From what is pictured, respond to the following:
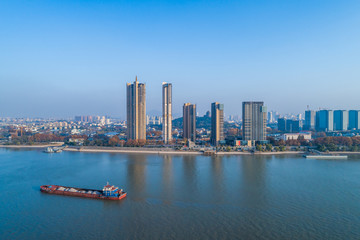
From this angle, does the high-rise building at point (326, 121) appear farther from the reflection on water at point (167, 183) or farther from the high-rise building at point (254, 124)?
the reflection on water at point (167, 183)

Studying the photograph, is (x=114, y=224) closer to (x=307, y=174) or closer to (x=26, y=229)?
(x=26, y=229)

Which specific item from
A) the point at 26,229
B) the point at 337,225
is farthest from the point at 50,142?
the point at 337,225

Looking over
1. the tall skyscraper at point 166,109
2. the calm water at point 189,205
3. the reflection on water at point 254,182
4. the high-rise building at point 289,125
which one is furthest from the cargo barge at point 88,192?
the high-rise building at point 289,125

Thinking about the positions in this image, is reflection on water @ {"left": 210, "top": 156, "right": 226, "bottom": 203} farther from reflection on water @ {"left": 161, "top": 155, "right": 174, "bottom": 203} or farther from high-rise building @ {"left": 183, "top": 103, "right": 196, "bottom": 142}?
high-rise building @ {"left": 183, "top": 103, "right": 196, "bottom": 142}

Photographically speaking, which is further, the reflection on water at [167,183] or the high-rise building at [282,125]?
the high-rise building at [282,125]

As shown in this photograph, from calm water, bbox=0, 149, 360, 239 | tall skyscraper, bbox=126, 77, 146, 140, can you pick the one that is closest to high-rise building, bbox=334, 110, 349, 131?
calm water, bbox=0, 149, 360, 239

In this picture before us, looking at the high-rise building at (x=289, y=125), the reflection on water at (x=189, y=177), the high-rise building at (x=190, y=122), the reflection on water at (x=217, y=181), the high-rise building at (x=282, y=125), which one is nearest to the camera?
the reflection on water at (x=217, y=181)

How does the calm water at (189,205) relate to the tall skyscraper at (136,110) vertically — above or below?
below
